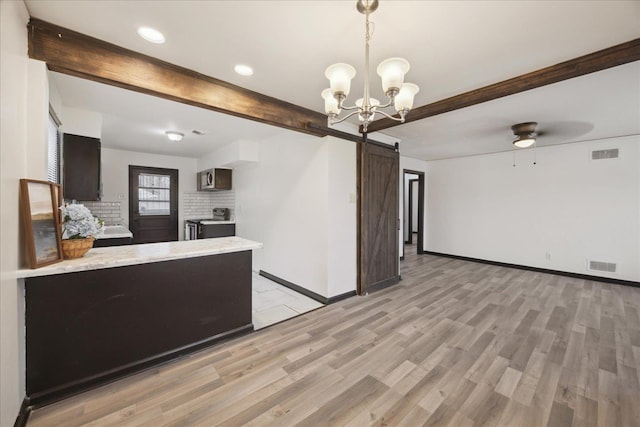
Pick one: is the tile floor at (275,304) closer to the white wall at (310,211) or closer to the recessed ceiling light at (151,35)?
the white wall at (310,211)

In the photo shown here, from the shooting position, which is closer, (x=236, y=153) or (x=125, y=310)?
(x=125, y=310)

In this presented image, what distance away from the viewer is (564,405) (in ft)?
5.48

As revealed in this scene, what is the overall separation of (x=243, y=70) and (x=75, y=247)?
1922 millimetres

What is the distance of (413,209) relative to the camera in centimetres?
845

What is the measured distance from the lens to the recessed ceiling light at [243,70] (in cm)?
215

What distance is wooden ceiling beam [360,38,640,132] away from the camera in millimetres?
1807

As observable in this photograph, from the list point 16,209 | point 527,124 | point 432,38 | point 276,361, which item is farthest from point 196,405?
point 527,124

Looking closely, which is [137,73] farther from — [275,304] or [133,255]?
[275,304]

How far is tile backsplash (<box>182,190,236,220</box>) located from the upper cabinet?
2933mm

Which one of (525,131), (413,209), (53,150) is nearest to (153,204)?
(53,150)

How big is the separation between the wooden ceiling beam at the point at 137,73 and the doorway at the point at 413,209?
495 centimetres

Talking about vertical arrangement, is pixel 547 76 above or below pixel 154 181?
above

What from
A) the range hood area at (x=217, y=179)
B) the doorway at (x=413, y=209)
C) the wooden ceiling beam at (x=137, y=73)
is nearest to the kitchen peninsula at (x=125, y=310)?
the wooden ceiling beam at (x=137, y=73)

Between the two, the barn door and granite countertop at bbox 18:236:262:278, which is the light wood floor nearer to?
the barn door
